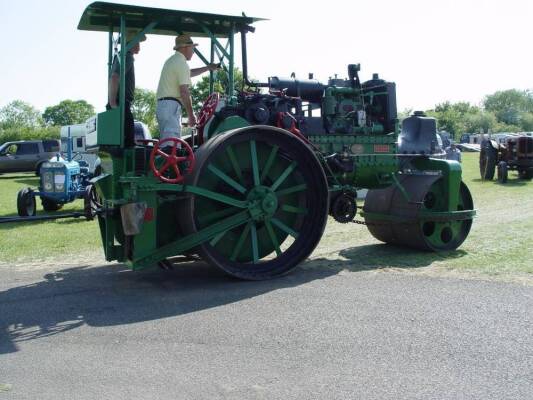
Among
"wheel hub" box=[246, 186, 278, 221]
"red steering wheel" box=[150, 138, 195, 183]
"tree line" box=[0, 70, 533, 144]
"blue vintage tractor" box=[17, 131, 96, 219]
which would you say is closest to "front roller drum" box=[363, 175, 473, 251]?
"wheel hub" box=[246, 186, 278, 221]

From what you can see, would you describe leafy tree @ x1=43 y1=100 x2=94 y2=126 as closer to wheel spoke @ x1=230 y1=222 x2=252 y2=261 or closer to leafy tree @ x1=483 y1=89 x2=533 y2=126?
leafy tree @ x1=483 y1=89 x2=533 y2=126

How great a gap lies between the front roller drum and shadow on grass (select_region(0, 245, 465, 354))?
0.95ft

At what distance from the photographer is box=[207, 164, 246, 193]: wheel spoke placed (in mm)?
6535

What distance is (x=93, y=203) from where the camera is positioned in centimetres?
771

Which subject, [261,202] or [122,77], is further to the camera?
[261,202]

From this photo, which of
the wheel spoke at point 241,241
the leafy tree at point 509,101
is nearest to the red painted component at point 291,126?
the wheel spoke at point 241,241

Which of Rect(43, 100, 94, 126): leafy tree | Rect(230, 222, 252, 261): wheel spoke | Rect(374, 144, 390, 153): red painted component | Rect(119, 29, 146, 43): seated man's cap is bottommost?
Rect(230, 222, 252, 261): wheel spoke

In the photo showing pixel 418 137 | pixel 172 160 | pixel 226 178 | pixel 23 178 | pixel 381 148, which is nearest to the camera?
pixel 172 160

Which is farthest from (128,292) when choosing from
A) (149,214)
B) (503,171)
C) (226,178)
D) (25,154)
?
(25,154)

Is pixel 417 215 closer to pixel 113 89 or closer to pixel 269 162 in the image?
pixel 269 162

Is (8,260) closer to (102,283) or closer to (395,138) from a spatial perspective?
(102,283)

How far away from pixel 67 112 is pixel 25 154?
313 ft

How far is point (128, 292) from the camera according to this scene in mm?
6258

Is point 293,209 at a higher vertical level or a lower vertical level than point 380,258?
higher
